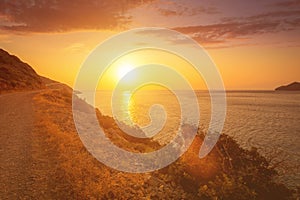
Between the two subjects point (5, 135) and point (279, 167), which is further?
point (279, 167)

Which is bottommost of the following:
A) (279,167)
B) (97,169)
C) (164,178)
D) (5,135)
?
Answer: (279,167)

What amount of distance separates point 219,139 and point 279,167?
6.02m

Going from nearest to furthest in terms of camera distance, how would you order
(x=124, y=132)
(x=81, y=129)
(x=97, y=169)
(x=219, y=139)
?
(x=97, y=169) < (x=219, y=139) < (x=81, y=129) < (x=124, y=132)

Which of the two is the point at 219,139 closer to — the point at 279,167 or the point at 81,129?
the point at 279,167

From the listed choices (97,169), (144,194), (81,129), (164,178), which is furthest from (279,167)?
(81,129)

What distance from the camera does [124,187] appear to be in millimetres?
13289

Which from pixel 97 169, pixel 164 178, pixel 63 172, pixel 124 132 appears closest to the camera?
pixel 63 172

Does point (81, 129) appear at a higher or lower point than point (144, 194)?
higher

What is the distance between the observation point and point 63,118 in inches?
A: 1055

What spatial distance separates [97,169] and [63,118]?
45.4ft

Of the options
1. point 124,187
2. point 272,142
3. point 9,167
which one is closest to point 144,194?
point 124,187

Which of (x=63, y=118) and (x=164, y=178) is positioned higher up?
(x=63, y=118)

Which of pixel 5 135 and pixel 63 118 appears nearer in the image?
pixel 5 135

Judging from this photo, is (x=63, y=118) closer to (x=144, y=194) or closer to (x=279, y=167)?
(x=144, y=194)
